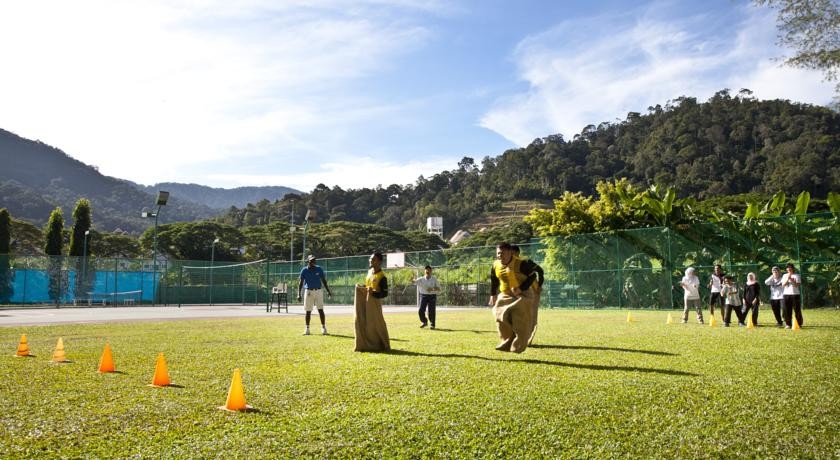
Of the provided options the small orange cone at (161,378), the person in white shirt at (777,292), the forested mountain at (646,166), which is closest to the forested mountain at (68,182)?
the forested mountain at (646,166)

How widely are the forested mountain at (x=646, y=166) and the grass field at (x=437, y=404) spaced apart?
179ft

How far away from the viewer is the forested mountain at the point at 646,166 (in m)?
77.7

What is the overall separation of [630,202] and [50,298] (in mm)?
36588

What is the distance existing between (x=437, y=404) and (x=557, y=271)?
26.8m

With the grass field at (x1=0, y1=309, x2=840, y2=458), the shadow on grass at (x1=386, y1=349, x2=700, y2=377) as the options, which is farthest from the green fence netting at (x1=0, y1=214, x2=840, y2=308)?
the shadow on grass at (x1=386, y1=349, x2=700, y2=377)

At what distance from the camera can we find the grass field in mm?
4527

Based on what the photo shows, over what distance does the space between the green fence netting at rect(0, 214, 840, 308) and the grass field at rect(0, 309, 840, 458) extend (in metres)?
15.3

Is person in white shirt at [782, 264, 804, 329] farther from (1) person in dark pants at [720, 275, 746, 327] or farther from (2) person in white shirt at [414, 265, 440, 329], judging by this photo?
(2) person in white shirt at [414, 265, 440, 329]

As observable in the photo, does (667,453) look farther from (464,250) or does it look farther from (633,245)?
(464,250)

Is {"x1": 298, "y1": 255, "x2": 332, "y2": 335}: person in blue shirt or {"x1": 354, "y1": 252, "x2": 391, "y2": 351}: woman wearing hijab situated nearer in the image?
{"x1": 354, "y1": 252, "x2": 391, "y2": 351}: woman wearing hijab

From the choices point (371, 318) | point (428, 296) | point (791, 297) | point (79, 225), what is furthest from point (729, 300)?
point (79, 225)

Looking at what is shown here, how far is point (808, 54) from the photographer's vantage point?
15273mm

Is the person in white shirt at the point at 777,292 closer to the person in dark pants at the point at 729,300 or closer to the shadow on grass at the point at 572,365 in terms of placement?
the person in dark pants at the point at 729,300

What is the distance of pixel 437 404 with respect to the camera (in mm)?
5926
